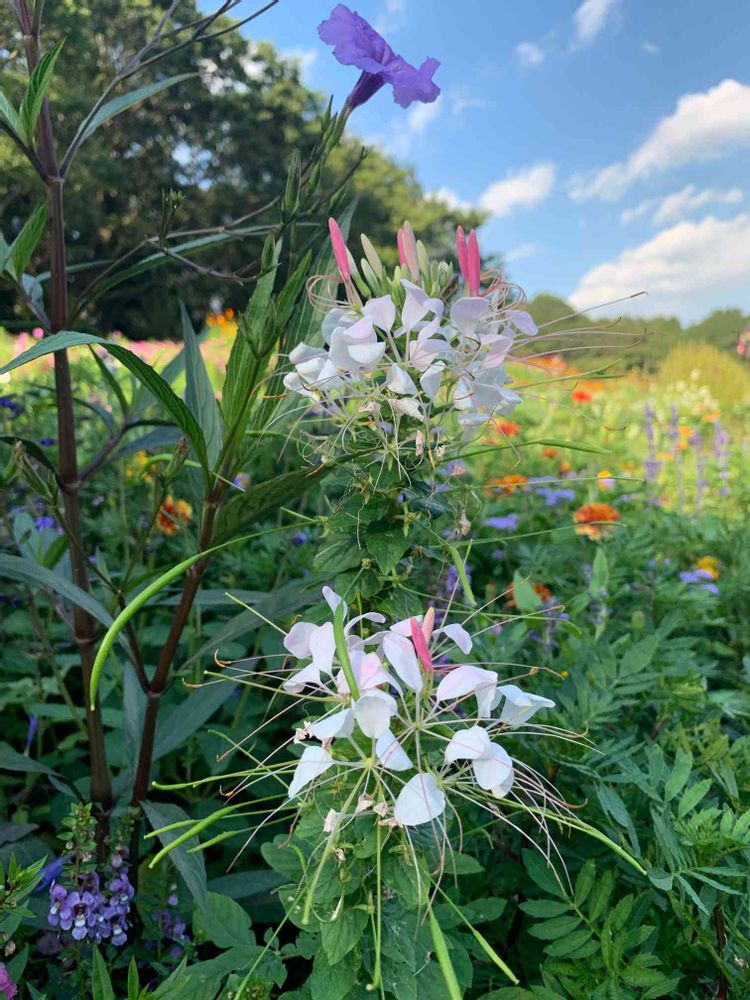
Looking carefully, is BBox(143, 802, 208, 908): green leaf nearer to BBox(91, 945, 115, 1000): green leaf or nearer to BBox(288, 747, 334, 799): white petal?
BBox(91, 945, 115, 1000): green leaf

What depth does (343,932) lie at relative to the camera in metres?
0.65

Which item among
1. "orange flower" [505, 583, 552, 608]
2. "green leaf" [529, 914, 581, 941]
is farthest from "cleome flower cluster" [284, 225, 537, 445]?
"orange flower" [505, 583, 552, 608]

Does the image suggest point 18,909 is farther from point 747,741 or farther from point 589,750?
point 747,741

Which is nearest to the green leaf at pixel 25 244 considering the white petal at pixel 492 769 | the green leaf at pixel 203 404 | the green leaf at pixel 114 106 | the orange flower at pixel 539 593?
the green leaf at pixel 114 106

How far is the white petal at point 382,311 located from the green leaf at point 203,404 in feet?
1.07

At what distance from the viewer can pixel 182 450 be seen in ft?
2.65

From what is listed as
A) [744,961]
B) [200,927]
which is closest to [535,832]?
[744,961]

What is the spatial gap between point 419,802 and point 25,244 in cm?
87

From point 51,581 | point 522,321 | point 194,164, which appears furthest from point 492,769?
point 194,164

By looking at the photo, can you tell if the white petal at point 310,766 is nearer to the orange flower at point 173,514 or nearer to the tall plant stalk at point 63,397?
the tall plant stalk at point 63,397

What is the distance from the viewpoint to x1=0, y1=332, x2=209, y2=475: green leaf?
0.66 m

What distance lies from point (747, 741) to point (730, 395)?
27.9 feet

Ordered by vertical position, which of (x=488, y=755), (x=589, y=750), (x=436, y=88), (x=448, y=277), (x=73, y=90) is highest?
(x=73, y=90)

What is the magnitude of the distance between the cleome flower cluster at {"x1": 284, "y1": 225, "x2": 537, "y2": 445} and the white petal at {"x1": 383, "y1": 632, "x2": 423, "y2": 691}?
215 millimetres
